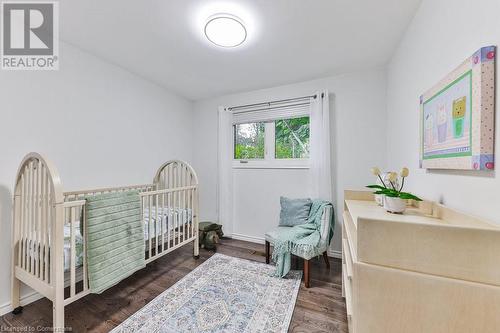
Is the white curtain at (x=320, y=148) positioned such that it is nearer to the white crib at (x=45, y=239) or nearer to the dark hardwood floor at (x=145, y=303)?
the dark hardwood floor at (x=145, y=303)

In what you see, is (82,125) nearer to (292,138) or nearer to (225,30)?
(225,30)

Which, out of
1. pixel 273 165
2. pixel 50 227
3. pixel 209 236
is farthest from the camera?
pixel 273 165

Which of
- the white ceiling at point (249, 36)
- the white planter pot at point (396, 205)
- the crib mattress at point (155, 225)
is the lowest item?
the crib mattress at point (155, 225)

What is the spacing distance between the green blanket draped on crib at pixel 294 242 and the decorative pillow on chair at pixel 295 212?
0.17 meters

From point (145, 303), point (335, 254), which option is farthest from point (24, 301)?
point (335, 254)

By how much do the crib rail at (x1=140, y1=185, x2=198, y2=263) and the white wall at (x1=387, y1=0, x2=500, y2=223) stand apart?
215cm

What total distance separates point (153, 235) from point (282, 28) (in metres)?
2.17

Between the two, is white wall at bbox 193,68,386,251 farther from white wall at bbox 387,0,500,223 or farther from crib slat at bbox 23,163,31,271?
crib slat at bbox 23,163,31,271

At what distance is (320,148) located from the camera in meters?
2.51

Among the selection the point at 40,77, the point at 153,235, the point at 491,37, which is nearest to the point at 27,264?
the point at 153,235

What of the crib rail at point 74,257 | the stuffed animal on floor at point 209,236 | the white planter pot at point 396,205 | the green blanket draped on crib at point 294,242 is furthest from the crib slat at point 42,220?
the white planter pot at point 396,205

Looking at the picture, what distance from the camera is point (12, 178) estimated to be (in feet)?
5.23

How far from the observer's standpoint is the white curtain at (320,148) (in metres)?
2.48

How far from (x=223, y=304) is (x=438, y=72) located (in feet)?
7.05
